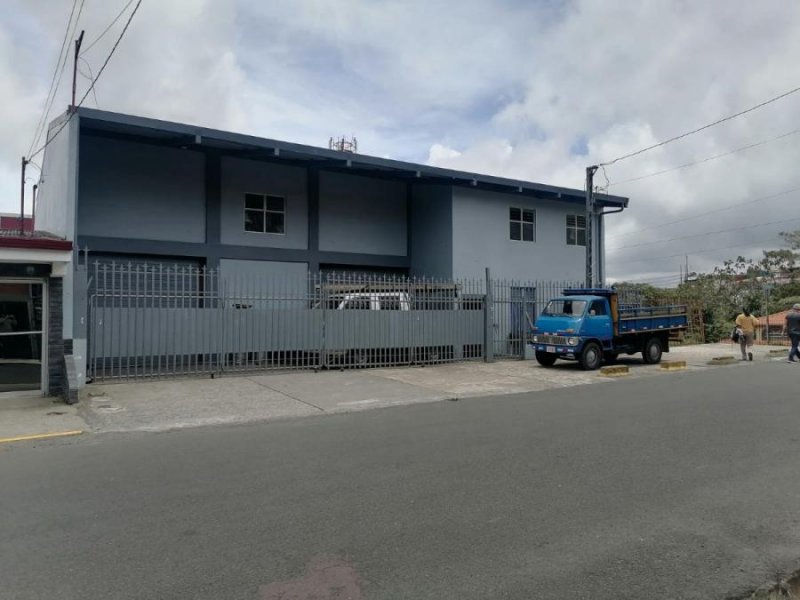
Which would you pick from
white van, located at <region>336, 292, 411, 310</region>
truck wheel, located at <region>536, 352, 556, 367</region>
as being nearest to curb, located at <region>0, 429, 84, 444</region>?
white van, located at <region>336, 292, 411, 310</region>

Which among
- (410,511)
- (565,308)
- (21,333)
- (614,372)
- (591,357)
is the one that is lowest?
(410,511)

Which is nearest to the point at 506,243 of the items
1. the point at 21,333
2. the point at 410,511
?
the point at 21,333

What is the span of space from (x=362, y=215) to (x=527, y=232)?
6.46 meters

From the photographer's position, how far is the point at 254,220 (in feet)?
62.4

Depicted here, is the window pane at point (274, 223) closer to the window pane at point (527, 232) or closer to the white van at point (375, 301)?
the white van at point (375, 301)

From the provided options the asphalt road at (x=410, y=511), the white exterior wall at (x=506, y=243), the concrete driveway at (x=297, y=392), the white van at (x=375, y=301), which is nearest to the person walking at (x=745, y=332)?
the concrete driveway at (x=297, y=392)

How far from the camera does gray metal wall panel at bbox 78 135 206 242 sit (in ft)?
53.5

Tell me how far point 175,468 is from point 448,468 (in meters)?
2.92

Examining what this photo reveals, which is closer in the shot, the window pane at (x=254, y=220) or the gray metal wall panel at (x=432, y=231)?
the window pane at (x=254, y=220)

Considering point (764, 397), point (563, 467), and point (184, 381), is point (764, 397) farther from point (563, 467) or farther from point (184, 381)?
point (184, 381)

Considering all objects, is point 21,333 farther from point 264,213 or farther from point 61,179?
point 264,213

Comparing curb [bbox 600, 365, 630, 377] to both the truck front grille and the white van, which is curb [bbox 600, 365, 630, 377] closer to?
the truck front grille

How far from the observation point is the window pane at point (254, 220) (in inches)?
744

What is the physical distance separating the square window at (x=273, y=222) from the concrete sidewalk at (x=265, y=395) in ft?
20.9
